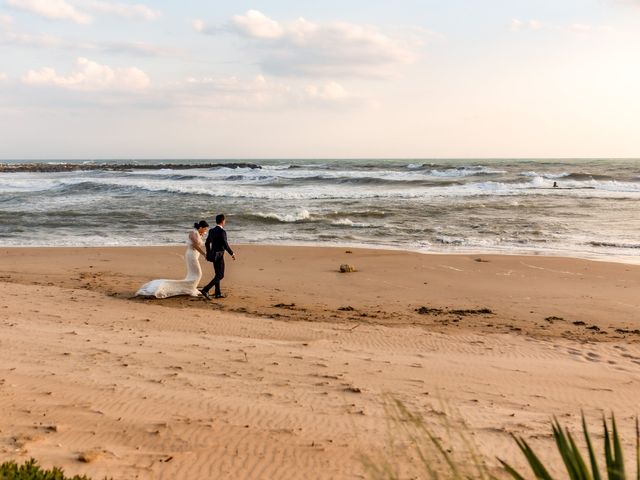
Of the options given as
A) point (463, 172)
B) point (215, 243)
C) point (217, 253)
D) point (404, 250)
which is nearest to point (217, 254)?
point (217, 253)

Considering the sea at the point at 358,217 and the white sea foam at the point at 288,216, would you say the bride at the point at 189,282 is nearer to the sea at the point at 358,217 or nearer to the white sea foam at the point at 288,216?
the sea at the point at 358,217

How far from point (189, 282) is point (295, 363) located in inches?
198

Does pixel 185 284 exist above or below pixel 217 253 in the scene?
below

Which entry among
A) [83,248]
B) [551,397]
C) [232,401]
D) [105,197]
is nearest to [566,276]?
[551,397]

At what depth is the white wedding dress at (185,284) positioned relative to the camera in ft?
36.3

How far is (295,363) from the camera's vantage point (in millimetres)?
7008

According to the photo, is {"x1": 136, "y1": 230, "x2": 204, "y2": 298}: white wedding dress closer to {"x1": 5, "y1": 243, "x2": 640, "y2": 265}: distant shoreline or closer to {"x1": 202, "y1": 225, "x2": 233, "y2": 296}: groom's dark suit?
{"x1": 202, "y1": 225, "x2": 233, "y2": 296}: groom's dark suit

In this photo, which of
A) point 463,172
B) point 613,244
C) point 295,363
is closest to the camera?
point 295,363

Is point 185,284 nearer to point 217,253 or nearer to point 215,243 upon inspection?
point 217,253

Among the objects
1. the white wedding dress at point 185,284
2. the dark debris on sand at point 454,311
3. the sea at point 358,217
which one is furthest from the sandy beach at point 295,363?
the sea at point 358,217

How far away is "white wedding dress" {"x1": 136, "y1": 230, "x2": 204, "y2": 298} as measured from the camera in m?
11.1

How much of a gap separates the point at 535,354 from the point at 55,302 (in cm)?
785

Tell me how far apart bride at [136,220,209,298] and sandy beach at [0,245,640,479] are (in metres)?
0.32

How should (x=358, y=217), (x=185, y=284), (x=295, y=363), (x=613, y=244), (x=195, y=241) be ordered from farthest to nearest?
(x=358, y=217) → (x=613, y=244) → (x=185, y=284) → (x=195, y=241) → (x=295, y=363)
